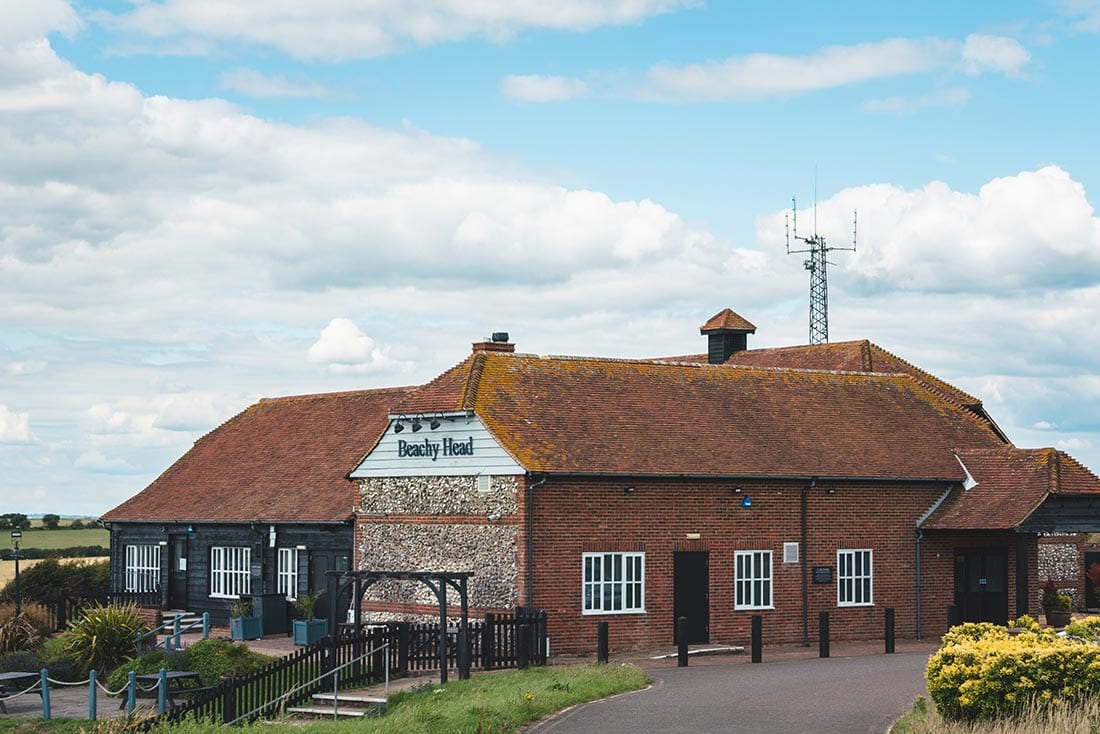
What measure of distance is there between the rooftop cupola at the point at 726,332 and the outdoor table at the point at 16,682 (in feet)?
89.1

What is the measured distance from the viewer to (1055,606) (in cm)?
4034

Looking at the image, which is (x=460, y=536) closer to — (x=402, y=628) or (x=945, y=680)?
(x=402, y=628)

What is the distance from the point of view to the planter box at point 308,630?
3434 centimetres

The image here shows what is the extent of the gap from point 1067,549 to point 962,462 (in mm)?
8895

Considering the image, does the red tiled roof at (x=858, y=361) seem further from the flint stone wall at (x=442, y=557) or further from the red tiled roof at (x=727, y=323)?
the flint stone wall at (x=442, y=557)

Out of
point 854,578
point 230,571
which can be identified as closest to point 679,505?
point 854,578

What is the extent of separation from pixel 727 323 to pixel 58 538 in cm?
6477

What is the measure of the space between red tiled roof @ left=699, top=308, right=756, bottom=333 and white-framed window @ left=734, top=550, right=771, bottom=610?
17.4 metres

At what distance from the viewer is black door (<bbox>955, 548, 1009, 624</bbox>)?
36.2m

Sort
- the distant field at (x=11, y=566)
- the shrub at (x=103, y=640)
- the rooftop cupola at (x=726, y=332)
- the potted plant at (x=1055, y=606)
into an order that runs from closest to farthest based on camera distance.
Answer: the shrub at (x=103, y=640)
the potted plant at (x=1055, y=606)
the rooftop cupola at (x=726, y=332)
the distant field at (x=11, y=566)

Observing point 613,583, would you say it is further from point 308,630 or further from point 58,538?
point 58,538

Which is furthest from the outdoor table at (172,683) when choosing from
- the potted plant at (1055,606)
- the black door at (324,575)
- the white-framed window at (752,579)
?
the potted plant at (1055,606)

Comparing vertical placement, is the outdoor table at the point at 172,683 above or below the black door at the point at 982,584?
below

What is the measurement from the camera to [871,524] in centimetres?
3578
